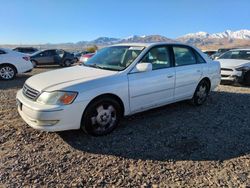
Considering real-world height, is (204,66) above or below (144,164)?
above

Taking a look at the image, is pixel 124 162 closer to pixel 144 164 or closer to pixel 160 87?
pixel 144 164

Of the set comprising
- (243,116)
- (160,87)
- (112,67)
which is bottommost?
(243,116)

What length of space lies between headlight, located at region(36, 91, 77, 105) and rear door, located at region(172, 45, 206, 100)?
2480mm

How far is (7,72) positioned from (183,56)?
8005mm

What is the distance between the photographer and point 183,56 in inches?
239

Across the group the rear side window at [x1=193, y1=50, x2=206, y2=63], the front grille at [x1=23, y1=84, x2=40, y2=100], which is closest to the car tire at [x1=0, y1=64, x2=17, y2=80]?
the front grille at [x1=23, y1=84, x2=40, y2=100]

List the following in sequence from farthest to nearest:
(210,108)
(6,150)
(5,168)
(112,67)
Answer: (210,108) < (112,67) < (6,150) < (5,168)

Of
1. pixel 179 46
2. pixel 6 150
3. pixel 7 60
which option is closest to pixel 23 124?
pixel 6 150

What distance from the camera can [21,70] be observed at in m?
11.5

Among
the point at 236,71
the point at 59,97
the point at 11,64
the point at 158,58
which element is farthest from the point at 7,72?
the point at 236,71

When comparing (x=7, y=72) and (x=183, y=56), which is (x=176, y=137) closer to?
(x=183, y=56)

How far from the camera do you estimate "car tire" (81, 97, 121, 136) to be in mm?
4336

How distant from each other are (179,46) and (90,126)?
2.89 metres

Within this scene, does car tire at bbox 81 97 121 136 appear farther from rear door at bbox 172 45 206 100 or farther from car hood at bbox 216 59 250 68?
car hood at bbox 216 59 250 68
